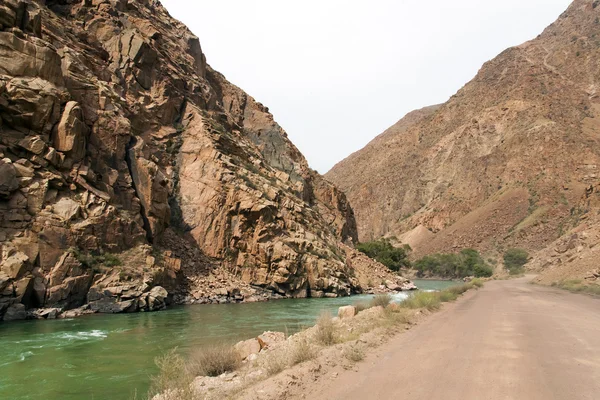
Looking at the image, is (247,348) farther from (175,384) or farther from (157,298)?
(157,298)

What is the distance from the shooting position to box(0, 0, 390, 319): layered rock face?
2181 centimetres

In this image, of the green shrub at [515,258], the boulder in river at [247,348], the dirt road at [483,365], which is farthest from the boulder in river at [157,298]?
the green shrub at [515,258]

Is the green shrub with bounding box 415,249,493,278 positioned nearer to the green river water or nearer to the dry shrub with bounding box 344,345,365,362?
the green river water

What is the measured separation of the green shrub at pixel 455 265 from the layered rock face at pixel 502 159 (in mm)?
5989

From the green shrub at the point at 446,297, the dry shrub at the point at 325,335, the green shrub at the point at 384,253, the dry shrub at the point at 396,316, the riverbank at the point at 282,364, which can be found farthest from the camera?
the green shrub at the point at 384,253

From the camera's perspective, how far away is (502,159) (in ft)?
325

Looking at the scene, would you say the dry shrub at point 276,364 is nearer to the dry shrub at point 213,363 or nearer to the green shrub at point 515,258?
the dry shrub at point 213,363

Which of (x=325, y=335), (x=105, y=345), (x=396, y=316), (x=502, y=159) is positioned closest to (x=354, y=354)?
(x=325, y=335)

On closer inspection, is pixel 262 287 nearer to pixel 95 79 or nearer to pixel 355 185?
pixel 95 79

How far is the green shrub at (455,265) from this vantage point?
3029 inches

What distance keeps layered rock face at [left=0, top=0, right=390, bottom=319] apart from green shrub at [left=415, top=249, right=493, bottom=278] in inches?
1764

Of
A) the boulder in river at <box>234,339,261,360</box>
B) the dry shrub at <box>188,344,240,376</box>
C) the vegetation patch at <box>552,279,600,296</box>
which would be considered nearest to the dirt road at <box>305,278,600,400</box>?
the dry shrub at <box>188,344,240,376</box>

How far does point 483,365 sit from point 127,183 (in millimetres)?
26455

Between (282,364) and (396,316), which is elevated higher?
(282,364)
